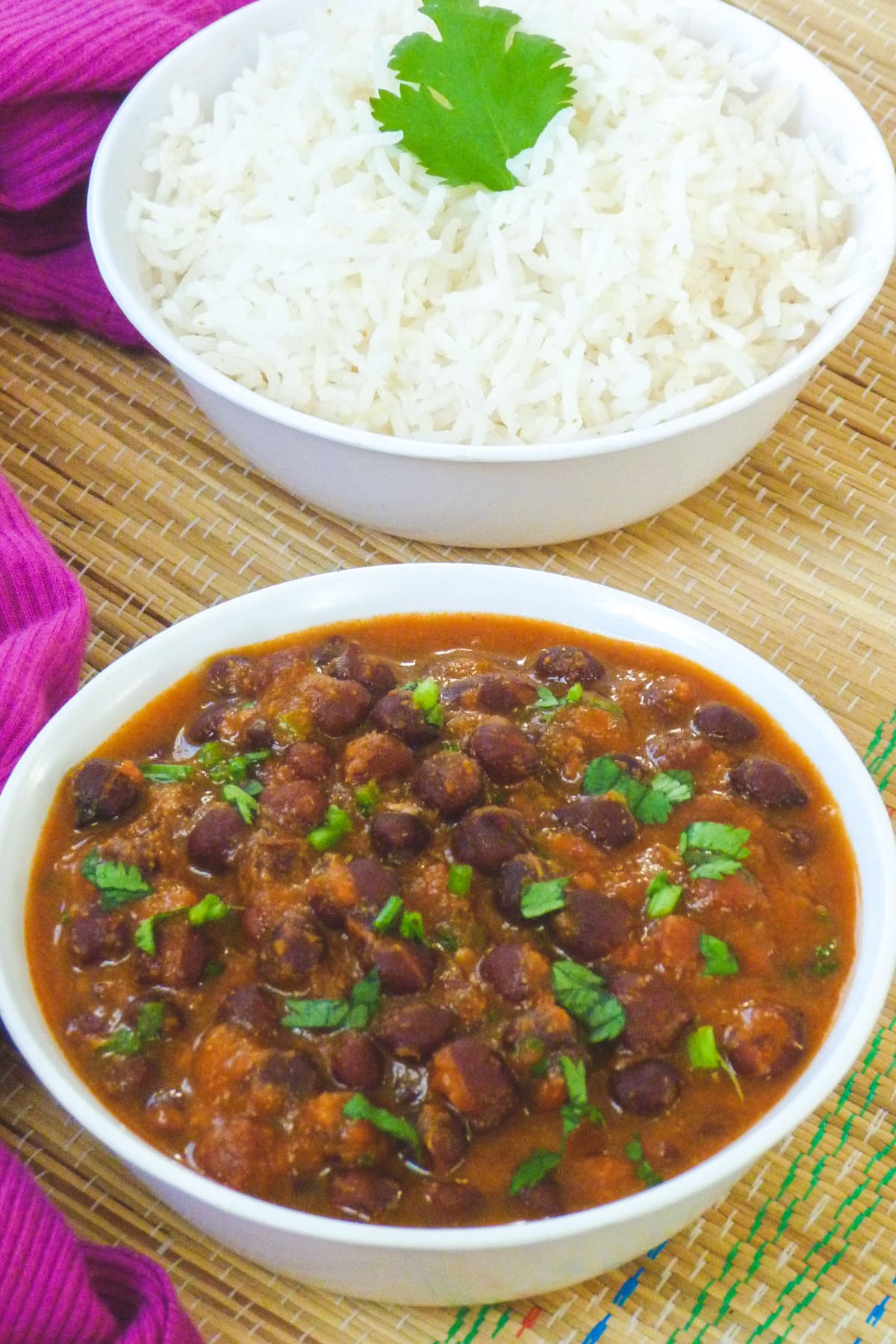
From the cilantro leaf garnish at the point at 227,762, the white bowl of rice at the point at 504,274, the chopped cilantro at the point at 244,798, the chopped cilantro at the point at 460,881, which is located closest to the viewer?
the chopped cilantro at the point at 460,881

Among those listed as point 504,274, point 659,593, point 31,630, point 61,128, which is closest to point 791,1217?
point 659,593

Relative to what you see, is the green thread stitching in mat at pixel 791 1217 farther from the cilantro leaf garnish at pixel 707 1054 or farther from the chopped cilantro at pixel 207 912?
the chopped cilantro at pixel 207 912

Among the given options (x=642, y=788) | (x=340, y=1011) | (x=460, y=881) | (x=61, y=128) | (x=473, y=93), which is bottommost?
(x=61, y=128)

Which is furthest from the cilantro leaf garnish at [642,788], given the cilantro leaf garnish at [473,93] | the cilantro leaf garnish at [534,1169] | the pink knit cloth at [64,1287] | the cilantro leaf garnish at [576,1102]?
the cilantro leaf garnish at [473,93]

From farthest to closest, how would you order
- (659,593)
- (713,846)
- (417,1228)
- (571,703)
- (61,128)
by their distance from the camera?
(61,128)
(659,593)
(571,703)
(713,846)
(417,1228)

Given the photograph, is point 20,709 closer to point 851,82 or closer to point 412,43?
point 412,43

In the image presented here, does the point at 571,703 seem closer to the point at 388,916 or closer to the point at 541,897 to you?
the point at 541,897

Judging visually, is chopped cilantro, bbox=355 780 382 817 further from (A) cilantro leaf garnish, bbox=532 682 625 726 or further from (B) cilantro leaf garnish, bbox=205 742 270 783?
(A) cilantro leaf garnish, bbox=532 682 625 726

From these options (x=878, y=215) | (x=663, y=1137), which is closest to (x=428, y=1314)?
(x=663, y=1137)
